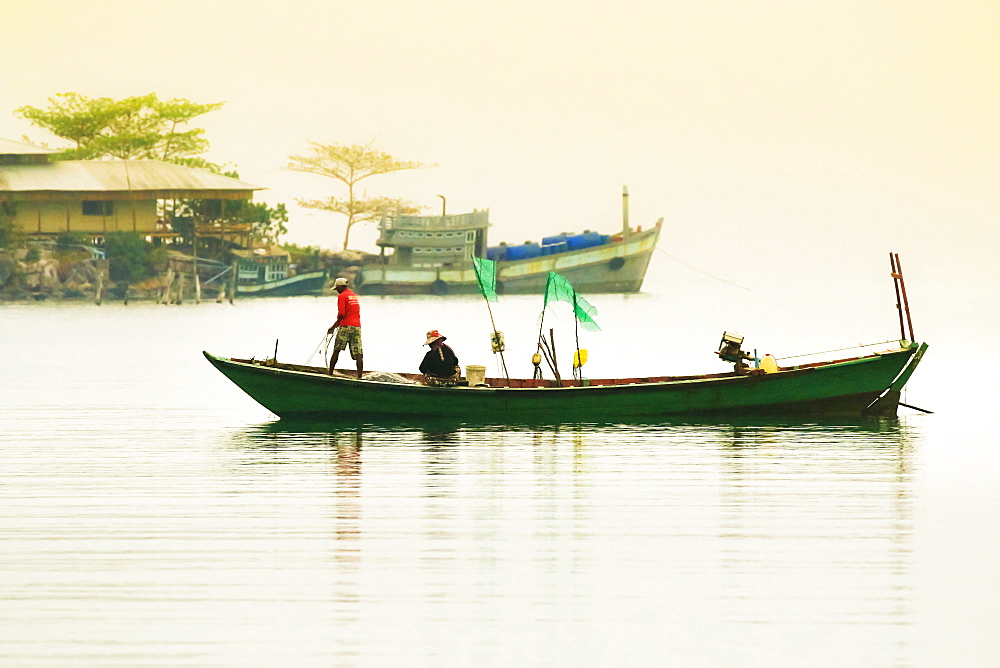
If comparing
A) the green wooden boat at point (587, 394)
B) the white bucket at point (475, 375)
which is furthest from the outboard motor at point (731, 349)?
the white bucket at point (475, 375)

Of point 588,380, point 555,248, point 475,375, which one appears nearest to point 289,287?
point 555,248

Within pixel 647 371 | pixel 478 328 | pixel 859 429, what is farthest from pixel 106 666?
pixel 478 328

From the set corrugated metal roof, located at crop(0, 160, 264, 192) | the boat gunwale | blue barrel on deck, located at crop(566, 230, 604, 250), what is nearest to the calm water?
the boat gunwale

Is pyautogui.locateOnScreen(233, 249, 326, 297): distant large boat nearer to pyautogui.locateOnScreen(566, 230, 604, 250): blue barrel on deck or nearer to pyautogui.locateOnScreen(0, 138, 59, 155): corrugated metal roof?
pyautogui.locateOnScreen(0, 138, 59, 155): corrugated metal roof

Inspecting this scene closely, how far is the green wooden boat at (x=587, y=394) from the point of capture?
61.1ft

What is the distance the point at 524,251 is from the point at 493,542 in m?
87.9

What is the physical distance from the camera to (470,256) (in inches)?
3890

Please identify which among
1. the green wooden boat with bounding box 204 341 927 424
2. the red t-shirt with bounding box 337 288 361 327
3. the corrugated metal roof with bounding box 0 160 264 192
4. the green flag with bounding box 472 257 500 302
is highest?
the corrugated metal roof with bounding box 0 160 264 192

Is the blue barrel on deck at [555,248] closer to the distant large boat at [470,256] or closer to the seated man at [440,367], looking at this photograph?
the distant large boat at [470,256]

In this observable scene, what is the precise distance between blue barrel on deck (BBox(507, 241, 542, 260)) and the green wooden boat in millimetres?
80145

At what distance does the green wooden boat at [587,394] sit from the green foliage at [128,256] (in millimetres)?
62813

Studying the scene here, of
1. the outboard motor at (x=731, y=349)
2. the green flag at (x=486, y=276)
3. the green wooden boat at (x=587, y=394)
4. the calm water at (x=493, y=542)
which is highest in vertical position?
the green flag at (x=486, y=276)

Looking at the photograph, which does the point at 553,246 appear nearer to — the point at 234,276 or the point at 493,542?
the point at 234,276

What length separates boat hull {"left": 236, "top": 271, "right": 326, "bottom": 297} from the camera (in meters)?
89.1
